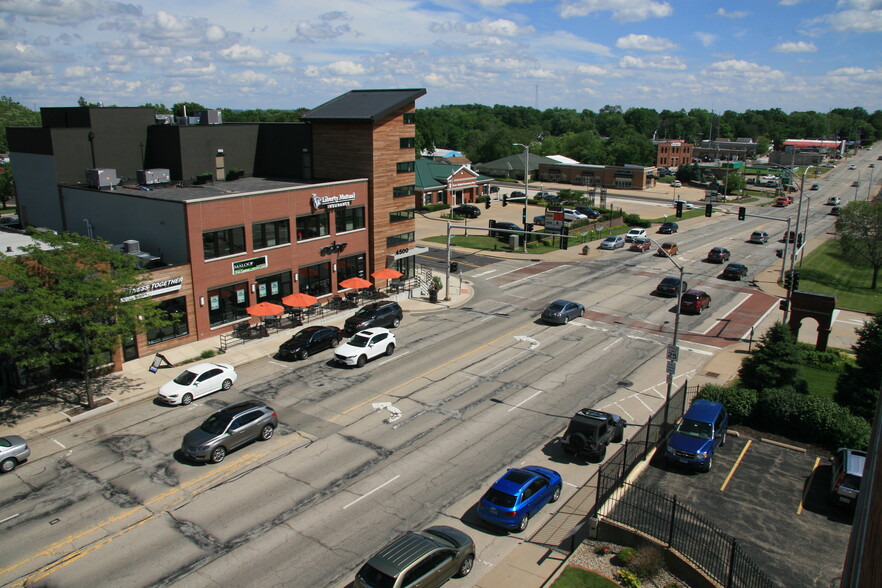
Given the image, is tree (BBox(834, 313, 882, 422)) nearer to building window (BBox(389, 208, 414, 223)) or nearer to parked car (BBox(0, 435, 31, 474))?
building window (BBox(389, 208, 414, 223))

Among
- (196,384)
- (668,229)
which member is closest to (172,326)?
(196,384)

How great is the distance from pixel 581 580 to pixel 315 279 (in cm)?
3338

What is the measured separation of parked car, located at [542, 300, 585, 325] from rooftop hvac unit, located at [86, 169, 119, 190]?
107ft

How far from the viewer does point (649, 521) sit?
18938 millimetres

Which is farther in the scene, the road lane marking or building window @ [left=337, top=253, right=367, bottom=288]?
building window @ [left=337, top=253, right=367, bottom=288]

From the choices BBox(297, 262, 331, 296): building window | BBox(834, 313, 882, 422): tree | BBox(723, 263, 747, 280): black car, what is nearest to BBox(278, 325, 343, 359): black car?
BBox(297, 262, 331, 296): building window

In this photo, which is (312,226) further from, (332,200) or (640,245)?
(640,245)

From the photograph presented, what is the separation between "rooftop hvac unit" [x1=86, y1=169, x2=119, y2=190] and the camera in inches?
1716

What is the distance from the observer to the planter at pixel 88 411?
95.0 ft

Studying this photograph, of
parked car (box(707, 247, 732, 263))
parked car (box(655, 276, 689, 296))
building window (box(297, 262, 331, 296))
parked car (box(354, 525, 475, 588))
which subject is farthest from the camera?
parked car (box(707, 247, 732, 263))

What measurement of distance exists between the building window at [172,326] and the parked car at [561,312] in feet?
78.3

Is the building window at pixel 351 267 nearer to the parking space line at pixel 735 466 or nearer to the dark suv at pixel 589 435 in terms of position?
the dark suv at pixel 589 435

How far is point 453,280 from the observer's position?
5606 centimetres

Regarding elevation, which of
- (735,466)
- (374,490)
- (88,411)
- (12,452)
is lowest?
(374,490)
